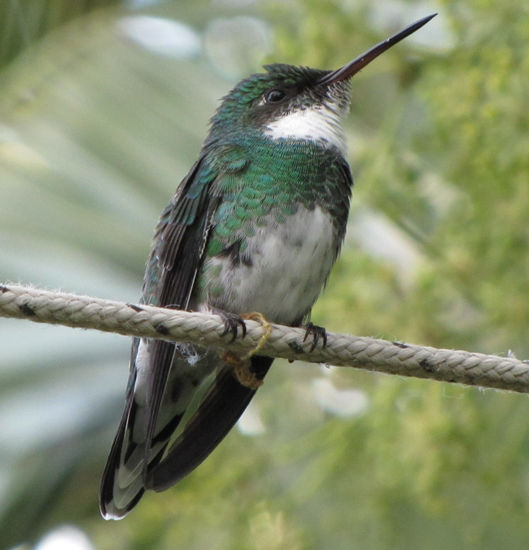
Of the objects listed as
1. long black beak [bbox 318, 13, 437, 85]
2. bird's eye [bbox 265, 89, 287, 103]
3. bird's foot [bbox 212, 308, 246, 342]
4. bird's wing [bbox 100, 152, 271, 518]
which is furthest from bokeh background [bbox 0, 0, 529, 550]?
bird's foot [bbox 212, 308, 246, 342]

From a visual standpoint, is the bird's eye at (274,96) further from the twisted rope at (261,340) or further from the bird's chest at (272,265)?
the twisted rope at (261,340)

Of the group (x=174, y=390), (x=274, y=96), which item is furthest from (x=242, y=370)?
(x=274, y=96)

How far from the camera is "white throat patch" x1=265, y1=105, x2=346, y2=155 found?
3715 millimetres

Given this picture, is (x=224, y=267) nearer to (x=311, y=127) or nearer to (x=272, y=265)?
(x=272, y=265)

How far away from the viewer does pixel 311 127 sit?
149 inches

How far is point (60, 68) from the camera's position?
596 centimetres

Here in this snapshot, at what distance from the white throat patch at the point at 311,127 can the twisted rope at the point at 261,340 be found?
3.24 feet

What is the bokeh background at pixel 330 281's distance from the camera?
4.20 m

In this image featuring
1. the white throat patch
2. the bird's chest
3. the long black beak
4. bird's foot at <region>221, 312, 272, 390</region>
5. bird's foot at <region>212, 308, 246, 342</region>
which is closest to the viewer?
bird's foot at <region>212, 308, 246, 342</region>

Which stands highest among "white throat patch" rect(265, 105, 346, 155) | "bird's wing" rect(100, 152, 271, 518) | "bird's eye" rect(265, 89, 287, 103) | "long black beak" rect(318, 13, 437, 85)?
"long black beak" rect(318, 13, 437, 85)

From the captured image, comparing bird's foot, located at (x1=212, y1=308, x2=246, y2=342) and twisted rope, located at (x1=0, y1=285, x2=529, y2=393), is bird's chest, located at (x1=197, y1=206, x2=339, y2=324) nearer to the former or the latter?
bird's foot, located at (x1=212, y1=308, x2=246, y2=342)

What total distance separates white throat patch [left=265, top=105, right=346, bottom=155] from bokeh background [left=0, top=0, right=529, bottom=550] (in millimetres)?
420

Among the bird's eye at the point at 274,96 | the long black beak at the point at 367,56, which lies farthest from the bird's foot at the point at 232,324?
the long black beak at the point at 367,56

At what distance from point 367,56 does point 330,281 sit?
1.11m
